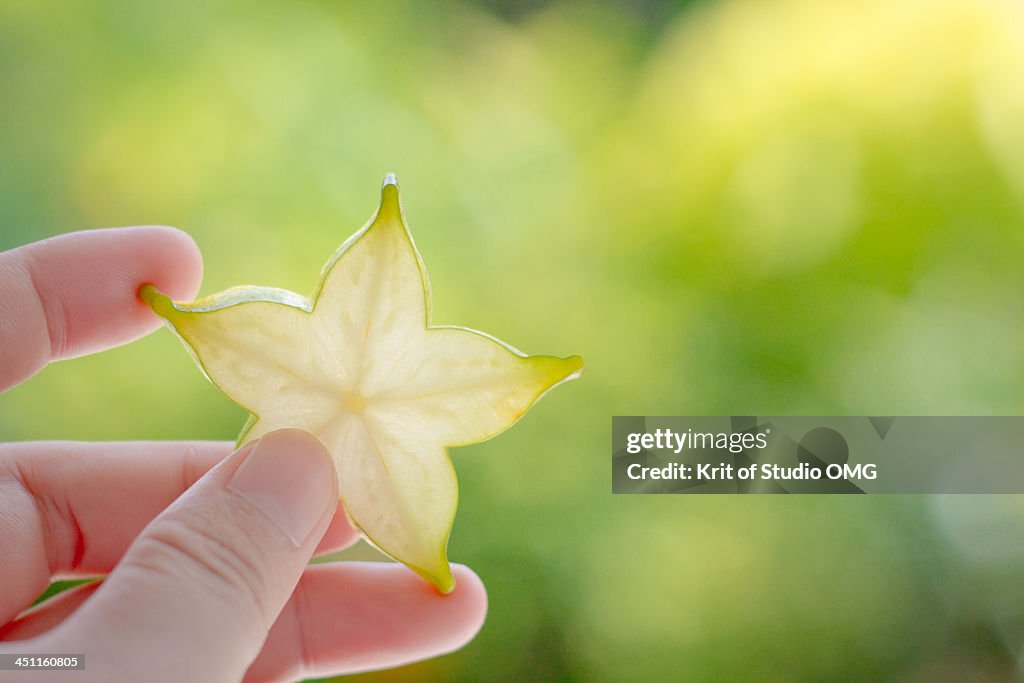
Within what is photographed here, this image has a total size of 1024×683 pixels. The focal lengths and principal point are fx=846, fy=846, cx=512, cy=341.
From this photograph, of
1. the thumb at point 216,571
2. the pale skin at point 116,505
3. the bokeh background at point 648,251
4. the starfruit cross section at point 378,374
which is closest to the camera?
the thumb at point 216,571

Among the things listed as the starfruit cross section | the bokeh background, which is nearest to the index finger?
the starfruit cross section

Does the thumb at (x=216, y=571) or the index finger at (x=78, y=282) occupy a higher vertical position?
the index finger at (x=78, y=282)

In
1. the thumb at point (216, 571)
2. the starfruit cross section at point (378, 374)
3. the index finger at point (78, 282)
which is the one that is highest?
the index finger at point (78, 282)

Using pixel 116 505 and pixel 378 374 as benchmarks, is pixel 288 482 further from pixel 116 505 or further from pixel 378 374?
pixel 116 505

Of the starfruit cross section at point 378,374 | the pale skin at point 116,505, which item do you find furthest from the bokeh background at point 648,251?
the starfruit cross section at point 378,374

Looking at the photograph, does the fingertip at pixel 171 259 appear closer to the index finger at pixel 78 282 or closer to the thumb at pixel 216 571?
the index finger at pixel 78 282

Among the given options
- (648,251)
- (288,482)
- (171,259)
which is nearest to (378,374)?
(288,482)

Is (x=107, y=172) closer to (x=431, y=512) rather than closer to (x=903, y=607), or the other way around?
(x=431, y=512)
